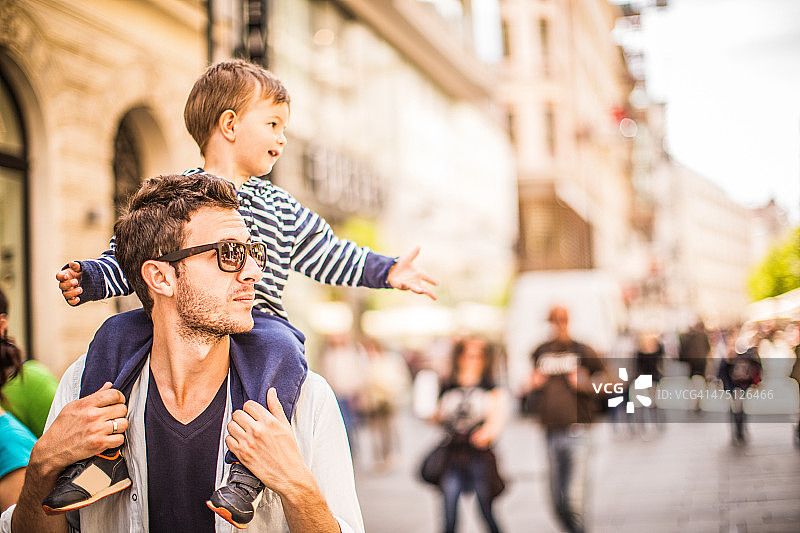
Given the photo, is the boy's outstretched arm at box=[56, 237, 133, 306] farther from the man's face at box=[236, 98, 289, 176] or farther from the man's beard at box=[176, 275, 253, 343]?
the man's face at box=[236, 98, 289, 176]

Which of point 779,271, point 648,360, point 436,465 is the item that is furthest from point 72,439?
point 648,360

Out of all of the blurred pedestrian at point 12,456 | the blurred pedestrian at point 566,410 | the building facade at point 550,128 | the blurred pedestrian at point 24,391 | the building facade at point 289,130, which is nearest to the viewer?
the blurred pedestrian at point 12,456

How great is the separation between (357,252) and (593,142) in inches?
1600

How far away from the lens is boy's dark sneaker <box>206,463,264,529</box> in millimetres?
1737

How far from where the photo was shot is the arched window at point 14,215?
3998 millimetres

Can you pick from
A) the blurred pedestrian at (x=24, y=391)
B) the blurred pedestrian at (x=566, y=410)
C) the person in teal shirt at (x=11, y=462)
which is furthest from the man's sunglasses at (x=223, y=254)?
the blurred pedestrian at (x=566, y=410)

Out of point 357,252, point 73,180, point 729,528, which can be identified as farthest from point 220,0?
point 729,528

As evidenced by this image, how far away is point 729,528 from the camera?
7246 millimetres

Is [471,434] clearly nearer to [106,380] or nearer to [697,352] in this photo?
[697,352]

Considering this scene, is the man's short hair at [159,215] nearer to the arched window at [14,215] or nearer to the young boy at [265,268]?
the young boy at [265,268]

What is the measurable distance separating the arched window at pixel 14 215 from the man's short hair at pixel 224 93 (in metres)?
2.14

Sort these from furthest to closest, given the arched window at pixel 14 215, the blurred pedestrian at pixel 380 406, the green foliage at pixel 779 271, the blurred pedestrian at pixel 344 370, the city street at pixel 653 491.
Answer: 1. the blurred pedestrian at pixel 380 406
2. the blurred pedestrian at pixel 344 370
3. the city street at pixel 653 491
4. the green foliage at pixel 779 271
5. the arched window at pixel 14 215

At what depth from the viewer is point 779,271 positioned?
504cm

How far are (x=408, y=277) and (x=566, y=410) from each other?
4473 millimetres
